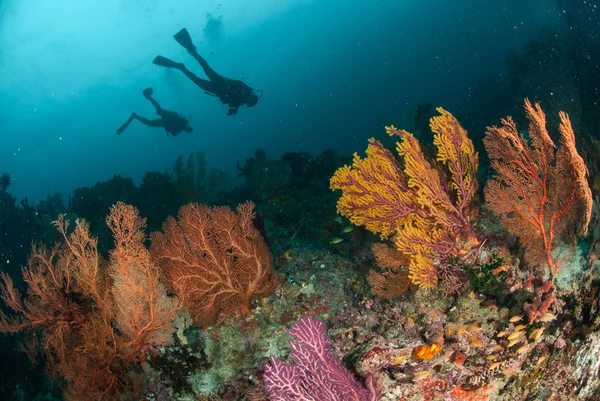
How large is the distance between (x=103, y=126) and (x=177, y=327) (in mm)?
138798

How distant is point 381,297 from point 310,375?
6.63ft

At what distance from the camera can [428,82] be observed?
78000mm

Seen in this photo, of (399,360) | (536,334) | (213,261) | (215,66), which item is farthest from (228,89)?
(215,66)

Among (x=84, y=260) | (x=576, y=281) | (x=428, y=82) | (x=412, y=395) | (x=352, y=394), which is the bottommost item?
(x=428, y=82)

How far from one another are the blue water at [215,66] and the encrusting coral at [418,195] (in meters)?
65.1

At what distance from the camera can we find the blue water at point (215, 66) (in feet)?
275

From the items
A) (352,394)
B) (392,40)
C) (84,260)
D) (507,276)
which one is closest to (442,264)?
(507,276)

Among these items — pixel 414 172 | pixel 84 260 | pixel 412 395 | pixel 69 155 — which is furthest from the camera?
pixel 69 155

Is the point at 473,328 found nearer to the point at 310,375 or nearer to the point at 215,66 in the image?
the point at 310,375

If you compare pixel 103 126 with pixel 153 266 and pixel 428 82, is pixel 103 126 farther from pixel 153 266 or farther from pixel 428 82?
pixel 153 266

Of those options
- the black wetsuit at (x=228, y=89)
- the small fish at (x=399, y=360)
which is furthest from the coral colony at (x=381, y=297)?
the black wetsuit at (x=228, y=89)

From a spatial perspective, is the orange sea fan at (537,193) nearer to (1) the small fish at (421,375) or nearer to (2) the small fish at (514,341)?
(2) the small fish at (514,341)

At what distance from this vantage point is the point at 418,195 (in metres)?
4.22

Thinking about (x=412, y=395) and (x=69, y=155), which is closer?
(x=412, y=395)
